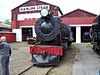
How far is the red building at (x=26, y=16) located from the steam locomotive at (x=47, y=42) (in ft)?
106

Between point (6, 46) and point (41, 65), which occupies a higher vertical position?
point (6, 46)

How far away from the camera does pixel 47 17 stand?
1505cm

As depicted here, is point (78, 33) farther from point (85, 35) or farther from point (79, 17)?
point (85, 35)

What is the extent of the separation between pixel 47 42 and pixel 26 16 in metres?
33.9

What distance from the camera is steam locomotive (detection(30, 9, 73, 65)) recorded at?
14.4 m

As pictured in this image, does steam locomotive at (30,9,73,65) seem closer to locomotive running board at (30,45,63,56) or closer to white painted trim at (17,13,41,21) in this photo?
locomotive running board at (30,45,63,56)

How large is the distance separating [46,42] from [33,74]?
391cm

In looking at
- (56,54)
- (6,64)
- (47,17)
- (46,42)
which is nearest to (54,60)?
(56,54)

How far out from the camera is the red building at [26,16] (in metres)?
48.0

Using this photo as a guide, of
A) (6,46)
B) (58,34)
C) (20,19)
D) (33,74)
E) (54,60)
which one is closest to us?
(6,46)

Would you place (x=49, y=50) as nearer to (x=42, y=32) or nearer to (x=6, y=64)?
(x=42, y=32)

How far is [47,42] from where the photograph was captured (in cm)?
1550

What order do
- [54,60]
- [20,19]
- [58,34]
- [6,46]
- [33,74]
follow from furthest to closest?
[20,19] → [58,34] → [54,60] → [33,74] → [6,46]

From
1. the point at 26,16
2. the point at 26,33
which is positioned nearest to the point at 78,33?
the point at 26,33
